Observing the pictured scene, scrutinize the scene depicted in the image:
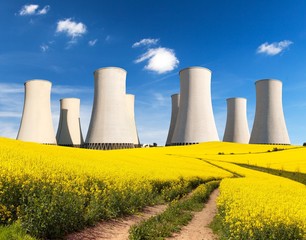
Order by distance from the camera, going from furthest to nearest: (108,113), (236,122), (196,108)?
(236,122)
(196,108)
(108,113)

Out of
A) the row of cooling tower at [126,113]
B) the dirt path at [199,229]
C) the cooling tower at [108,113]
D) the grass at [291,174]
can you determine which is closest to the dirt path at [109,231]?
the dirt path at [199,229]

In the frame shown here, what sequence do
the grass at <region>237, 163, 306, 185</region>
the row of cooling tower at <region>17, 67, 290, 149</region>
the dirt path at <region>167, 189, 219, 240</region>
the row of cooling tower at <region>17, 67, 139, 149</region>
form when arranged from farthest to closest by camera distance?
the row of cooling tower at <region>17, 67, 290, 149</region>
the row of cooling tower at <region>17, 67, 139, 149</region>
the grass at <region>237, 163, 306, 185</region>
the dirt path at <region>167, 189, 219, 240</region>

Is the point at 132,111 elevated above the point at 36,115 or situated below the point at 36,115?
above

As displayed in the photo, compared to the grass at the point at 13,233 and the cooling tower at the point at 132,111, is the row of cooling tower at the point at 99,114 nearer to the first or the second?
the cooling tower at the point at 132,111

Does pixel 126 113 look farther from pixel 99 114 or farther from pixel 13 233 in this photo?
pixel 13 233

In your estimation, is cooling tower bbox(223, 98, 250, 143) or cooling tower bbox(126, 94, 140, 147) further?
cooling tower bbox(223, 98, 250, 143)

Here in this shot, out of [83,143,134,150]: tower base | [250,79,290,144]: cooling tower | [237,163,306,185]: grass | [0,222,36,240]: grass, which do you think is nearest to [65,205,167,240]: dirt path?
[0,222,36,240]: grass

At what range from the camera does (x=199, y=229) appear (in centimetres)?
922

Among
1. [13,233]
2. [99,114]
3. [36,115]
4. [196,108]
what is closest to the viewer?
Answer: [13,233]

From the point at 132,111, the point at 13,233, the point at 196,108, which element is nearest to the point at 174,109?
the point at 132,111

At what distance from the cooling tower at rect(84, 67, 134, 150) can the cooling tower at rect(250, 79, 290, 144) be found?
20783 mm

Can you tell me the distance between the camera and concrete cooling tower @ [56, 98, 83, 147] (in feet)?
188

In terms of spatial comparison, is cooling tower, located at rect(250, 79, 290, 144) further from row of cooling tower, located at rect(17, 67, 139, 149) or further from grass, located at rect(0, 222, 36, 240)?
grass, located at rect(0, 222, 36, 240)

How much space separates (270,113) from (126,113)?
21.4 metres
